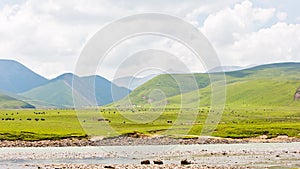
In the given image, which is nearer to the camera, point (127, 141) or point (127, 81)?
point (127, 81)

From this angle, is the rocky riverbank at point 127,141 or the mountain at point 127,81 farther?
the rocky riverbank at point 127,141

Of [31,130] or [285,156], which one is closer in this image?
[285,156]

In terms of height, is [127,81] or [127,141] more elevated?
[127,81]

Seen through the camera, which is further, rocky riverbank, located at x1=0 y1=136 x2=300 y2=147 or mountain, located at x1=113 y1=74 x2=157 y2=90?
rocky riverbank, located at x1=0 y1=136 x2=300 y2=147

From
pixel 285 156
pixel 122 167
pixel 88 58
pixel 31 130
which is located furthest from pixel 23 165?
pixel 31 130

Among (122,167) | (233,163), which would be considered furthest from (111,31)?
(233,163)

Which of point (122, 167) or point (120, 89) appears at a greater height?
point (120, 89)

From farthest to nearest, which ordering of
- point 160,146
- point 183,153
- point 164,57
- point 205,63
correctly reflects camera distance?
1. point 160,146
2. point 183,153
3. point 164,57
4. point 205,63

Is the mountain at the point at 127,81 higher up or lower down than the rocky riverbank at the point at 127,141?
higher up

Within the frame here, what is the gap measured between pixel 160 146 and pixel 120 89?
43.8m

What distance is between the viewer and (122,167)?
6088 centimetres

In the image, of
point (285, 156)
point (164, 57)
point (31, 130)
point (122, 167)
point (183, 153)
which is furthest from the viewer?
point (31, 130)

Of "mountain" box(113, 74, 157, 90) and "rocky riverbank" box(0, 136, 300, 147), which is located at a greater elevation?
"mountain" box(113, 74, 157, 90)

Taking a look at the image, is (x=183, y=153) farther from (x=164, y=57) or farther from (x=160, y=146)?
(x=164, y=57)
